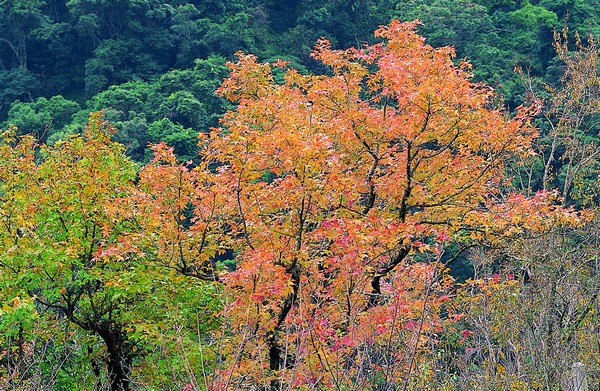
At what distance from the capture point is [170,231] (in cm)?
805

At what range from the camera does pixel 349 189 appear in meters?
7.85

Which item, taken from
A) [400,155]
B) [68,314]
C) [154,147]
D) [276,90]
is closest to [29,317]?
[68,314]

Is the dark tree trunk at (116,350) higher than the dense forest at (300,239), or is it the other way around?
the dense forest at (300,239)

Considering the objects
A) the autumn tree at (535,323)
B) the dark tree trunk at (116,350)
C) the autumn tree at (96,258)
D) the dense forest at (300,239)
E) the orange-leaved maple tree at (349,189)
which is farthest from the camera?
the dark tree trunk at (116,350)

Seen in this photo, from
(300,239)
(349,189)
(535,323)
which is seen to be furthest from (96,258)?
(535,323)

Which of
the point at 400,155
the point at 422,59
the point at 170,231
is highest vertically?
the point at 422,59

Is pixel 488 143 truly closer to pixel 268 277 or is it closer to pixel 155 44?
pixel 268 277

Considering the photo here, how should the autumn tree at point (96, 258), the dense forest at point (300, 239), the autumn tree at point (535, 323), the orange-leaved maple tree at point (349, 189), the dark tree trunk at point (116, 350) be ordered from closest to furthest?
the autumn tree at point (535, 323) < the dense forest at point (300, 239) < the orange-leaved maple tree at point (349, 189) < the autumn tree at point (96, 258) < the dark tree trunk at point (116, 350)

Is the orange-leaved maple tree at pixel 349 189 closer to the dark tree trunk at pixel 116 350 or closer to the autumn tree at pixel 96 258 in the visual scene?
the autumn tree at pixel 96 258

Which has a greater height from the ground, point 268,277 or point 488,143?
point 488,143

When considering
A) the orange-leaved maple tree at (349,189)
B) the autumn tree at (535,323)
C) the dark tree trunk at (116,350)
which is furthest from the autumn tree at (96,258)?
the autumn tree at (535,323)

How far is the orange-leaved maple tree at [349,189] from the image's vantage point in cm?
696

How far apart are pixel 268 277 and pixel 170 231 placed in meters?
1.67

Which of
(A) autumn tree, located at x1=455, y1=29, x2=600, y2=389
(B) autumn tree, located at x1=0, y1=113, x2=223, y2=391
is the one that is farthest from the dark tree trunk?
(A) autumn tree, located at x1=455, y1=29, x2=600, y2=389
